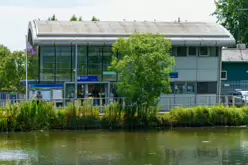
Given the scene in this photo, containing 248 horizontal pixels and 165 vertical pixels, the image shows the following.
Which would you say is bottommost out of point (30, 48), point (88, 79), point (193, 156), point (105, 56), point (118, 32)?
point (193, 156)

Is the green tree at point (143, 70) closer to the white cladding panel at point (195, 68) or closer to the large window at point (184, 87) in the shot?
the large window at point (184, 87)

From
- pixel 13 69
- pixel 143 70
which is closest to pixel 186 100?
pixel 143 70

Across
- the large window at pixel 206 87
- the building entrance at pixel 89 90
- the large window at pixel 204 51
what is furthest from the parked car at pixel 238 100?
the building entrance at pixel 89 90

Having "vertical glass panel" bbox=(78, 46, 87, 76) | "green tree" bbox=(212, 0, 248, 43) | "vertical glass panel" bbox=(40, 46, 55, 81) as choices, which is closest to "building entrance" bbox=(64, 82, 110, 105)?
"vertical glass panel" bbox=(78, 46, 87, 76)

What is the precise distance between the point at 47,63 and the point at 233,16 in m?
39.1

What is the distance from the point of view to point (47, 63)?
44344mm

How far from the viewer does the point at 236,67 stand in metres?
55.1

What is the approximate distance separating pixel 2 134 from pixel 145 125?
8.89m

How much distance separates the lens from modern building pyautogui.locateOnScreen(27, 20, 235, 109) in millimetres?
43969

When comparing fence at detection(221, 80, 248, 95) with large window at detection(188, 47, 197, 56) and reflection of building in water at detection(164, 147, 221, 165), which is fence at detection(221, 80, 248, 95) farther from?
reflection of building in water at detection(164, 147, 221, 165)

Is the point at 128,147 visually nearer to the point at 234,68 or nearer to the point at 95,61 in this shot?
the point at 95,61

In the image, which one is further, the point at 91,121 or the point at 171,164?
the point at 91,121

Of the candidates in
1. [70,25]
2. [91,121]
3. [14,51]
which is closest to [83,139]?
[91,121]

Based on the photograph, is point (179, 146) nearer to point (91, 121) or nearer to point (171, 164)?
point (171, 164)
